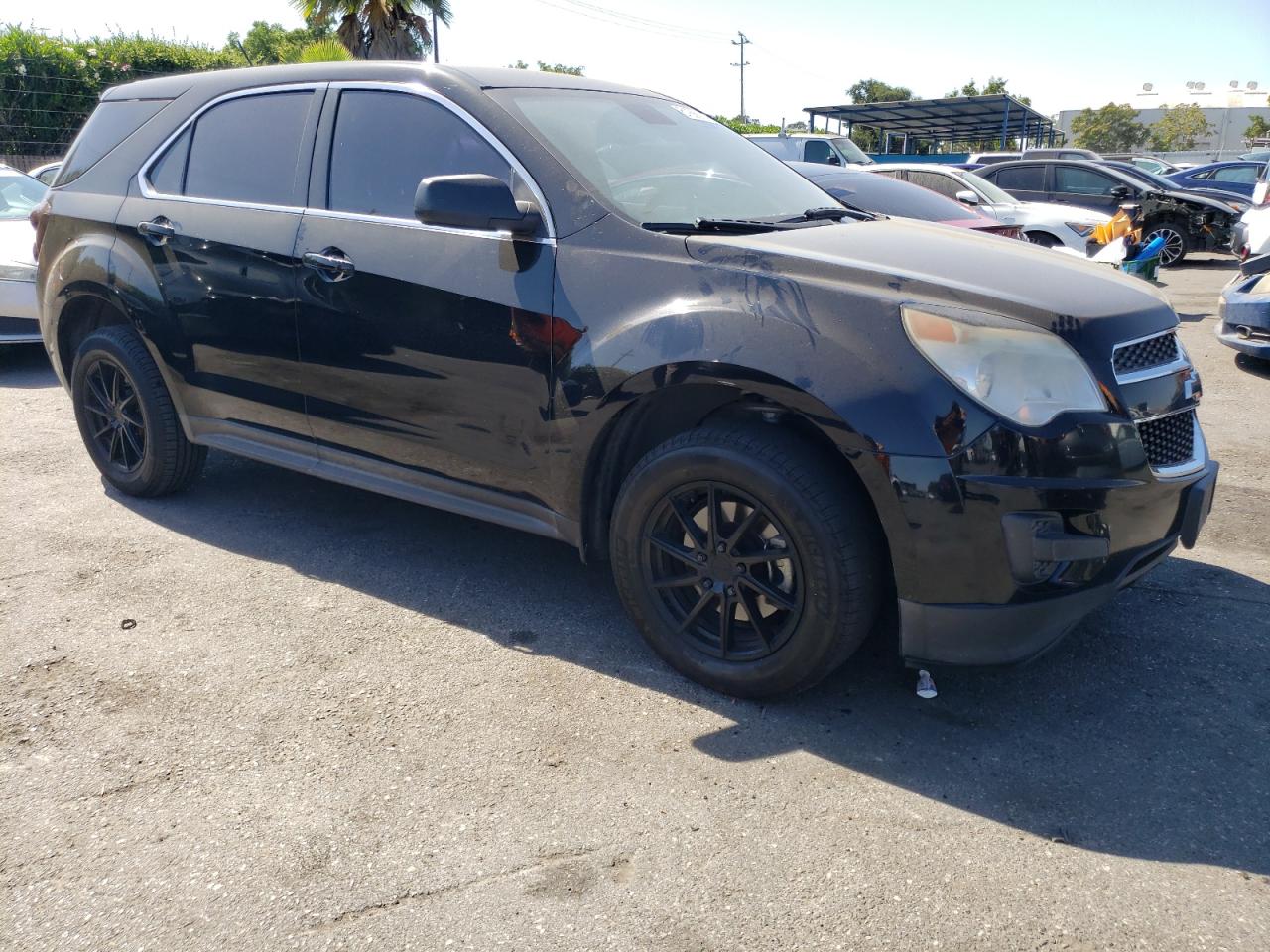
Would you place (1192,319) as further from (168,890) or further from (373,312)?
(168,890)

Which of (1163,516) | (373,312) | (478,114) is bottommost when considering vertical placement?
(1163,516)

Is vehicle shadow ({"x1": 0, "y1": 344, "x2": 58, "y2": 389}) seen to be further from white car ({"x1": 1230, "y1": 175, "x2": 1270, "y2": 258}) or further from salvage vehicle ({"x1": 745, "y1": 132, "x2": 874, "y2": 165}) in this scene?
salvage vehicle ({"x1": 745, "y1": 132, "x2": 874, "y2": 165})

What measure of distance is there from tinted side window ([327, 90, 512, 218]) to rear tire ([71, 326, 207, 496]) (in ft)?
4.56

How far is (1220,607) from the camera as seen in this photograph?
374 centimetres

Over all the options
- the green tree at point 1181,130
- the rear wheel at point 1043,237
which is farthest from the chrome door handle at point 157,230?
the green tree at point 1181,130

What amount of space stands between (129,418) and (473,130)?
2363 mm

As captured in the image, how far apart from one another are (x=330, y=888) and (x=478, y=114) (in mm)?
2446

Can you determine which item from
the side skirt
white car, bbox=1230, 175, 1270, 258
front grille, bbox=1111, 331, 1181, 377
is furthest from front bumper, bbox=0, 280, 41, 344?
white car, bbox=1230, 175, 1270, 258

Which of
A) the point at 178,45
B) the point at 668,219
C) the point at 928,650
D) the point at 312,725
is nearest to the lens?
the point at 928,650

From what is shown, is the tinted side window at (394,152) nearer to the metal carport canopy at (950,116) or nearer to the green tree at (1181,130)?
the metal carport canopy at (950,116)

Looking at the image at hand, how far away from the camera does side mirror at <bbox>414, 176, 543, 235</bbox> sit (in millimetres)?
3225

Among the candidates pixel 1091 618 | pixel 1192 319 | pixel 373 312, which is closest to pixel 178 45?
pixel 1192 319

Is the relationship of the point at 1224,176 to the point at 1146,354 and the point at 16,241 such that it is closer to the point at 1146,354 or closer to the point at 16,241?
the point at 16,241

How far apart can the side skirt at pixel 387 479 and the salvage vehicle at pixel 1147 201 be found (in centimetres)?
1397
